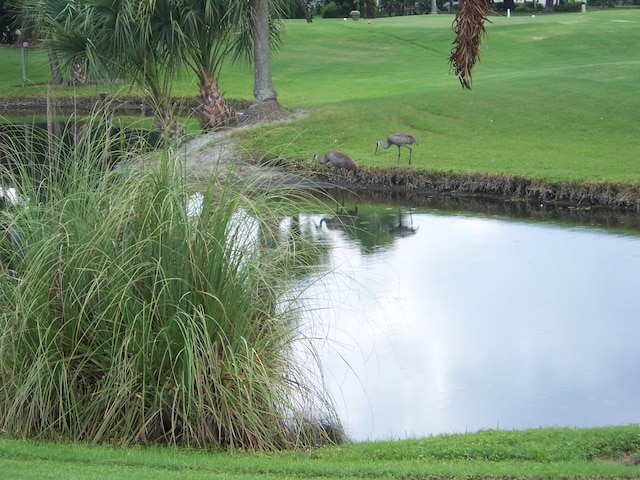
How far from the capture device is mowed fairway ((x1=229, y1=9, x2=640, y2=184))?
22.1m

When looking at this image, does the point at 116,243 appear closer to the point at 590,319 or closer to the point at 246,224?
the point at 246,224

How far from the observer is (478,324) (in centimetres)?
1209

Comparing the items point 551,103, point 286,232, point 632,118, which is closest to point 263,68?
point 551,103

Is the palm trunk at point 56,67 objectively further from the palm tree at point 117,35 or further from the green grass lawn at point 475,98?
the green grass lawn at point 475,98

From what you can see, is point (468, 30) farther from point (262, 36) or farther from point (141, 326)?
point (262, 36)

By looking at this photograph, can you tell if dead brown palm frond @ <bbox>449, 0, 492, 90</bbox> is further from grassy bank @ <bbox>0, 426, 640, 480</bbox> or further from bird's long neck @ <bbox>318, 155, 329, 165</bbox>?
bird's long neck @ <bbox>318, 155, 329, 165</bbox>

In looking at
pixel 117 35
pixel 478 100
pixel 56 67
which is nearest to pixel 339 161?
pixel 117 35

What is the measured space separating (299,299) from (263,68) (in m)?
18.4

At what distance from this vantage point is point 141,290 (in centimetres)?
770

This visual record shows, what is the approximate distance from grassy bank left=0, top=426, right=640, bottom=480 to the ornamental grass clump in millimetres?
423

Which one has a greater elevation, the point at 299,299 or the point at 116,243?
the point at 116,243

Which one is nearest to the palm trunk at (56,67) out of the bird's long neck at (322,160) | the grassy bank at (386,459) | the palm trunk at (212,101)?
A: the palm trunk at (212,101)

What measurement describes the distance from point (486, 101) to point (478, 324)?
16638mm

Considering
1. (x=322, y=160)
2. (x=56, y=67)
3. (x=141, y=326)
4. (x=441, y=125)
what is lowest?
(x=322, y=160)
